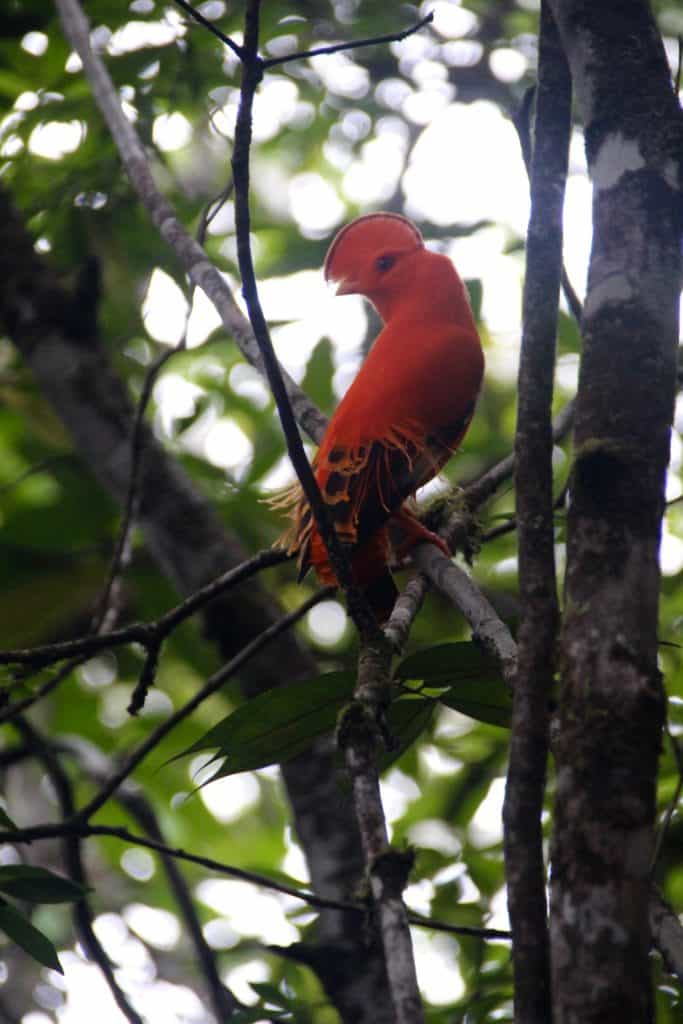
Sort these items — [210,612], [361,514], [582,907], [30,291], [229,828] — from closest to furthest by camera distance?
[582,907] → [361,514] → [210,612] → [30,291] → [229,828]

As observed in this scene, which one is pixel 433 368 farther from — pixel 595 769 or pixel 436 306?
pixel 595 769

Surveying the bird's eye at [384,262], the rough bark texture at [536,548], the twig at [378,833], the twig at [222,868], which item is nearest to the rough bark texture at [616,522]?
the rough bark texture at [536,548]

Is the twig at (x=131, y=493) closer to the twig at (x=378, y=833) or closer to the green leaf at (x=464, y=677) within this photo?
the green leaf at (x=464, y=677)

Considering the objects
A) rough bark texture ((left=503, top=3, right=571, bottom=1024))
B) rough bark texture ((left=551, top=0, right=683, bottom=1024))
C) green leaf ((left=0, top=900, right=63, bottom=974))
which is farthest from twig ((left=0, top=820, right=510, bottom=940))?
rough bark texture ((left=551, top=0, right=683, bottom=1024))

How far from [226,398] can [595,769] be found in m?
4.19

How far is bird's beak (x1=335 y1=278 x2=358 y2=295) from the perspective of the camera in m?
3.68

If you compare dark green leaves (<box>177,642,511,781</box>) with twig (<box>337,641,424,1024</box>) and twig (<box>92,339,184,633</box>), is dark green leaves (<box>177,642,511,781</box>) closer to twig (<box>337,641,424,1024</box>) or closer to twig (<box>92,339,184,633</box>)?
twig (<box>337,641,424,1024</box>)

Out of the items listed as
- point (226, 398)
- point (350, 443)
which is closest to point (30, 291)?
point (226, 398)

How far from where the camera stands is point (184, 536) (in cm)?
396

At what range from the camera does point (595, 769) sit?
131 cm

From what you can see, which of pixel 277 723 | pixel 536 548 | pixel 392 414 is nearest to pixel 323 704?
pixel 277 723

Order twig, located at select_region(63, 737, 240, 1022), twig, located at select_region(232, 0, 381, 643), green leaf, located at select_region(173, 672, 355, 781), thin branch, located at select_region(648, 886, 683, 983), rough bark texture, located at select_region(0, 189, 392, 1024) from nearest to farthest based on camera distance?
thin branch, located at select_region(648, 886, 683, 983)
twig, located at select_region(232, 0, 381, 643)
green leaf, located at select_region(173, 672, 355, 781)
twig, located at select_region(63, 737, 240, 1022)
rough bark texture, located at select_region(0, 189, 392, 1024)

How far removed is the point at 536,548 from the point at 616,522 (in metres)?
0.14

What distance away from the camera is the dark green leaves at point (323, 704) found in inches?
78.1
